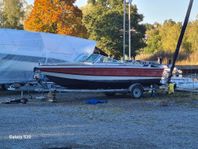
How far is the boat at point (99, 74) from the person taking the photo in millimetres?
20717

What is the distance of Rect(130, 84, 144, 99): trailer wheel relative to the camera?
21.1 metres

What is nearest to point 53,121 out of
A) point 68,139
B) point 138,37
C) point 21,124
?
point 21,124

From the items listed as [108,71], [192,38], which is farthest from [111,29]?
[108,71]

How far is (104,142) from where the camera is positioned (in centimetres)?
1034

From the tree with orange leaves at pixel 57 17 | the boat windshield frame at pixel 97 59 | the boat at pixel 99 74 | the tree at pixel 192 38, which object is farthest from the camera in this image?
the tree at pixel 192 38

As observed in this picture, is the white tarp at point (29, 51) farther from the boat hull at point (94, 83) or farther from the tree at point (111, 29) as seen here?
the tree at point (111, 29)

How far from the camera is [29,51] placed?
81.0ft

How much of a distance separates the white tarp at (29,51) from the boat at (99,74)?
3.79 meters

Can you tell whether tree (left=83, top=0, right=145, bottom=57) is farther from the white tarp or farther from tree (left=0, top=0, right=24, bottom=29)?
the white tarp

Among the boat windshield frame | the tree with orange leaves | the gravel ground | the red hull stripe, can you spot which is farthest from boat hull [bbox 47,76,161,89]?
the tree with orange leaves

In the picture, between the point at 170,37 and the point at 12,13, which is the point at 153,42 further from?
the point at 12,13

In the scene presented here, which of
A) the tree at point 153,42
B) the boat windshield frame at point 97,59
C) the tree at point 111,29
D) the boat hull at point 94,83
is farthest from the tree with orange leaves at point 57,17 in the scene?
the tree at point 153,42

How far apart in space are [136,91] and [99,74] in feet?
5.55

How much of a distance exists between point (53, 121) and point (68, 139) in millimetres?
2995
